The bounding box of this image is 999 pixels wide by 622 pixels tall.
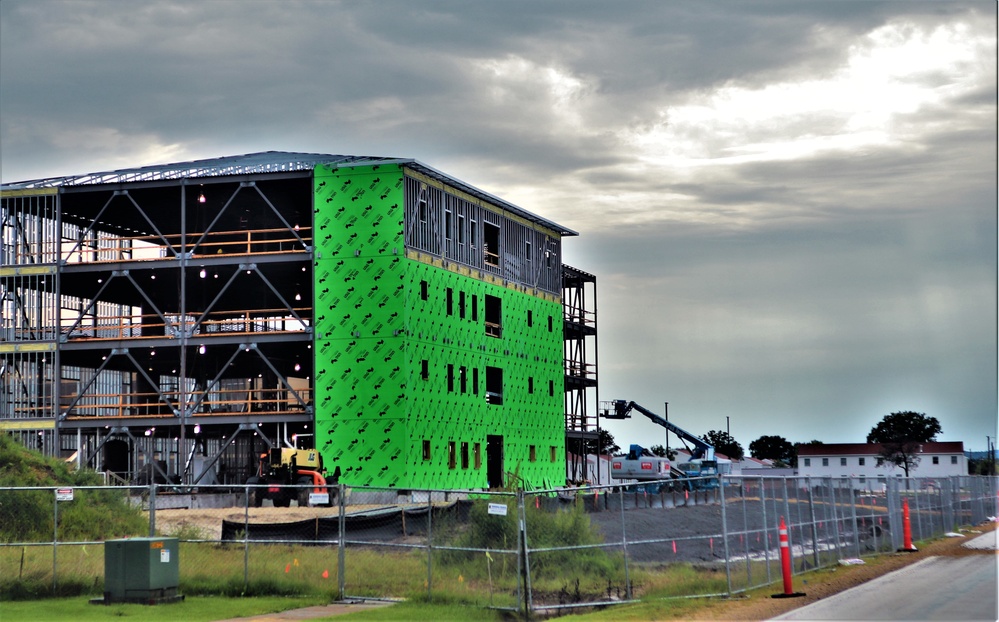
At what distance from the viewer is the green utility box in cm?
2228

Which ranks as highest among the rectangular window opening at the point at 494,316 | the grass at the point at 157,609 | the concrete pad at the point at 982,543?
the rectangular window opening at the point at 494,316

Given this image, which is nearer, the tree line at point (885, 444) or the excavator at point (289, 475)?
the excavator at point (289, 475)

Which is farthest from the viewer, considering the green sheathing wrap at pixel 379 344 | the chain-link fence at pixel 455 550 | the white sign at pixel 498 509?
the green sheathing wrap at pixel 379 344

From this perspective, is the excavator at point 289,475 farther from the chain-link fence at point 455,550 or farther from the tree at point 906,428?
the tree at point 906,428

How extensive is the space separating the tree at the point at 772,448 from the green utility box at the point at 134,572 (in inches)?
6925

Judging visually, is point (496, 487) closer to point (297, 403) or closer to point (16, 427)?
point (297, 403)

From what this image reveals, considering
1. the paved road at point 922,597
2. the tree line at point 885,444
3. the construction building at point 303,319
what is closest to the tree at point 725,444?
the tree line at point 885,444

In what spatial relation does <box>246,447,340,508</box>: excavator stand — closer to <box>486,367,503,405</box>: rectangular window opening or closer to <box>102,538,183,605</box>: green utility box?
<box>486,367,503,405</box>: rectangular window opening

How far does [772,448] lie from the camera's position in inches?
7692

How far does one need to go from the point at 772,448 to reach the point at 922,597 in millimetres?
179010

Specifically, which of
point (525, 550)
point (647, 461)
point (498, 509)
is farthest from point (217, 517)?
point (647, 461)

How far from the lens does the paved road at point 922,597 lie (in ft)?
61.1

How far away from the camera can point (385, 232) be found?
52875 millimetres

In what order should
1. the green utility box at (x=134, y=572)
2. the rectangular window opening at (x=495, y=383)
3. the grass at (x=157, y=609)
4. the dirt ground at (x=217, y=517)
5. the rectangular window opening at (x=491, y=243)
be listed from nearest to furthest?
the grass at (x=157, y=609) < the green utility box at (x=134, y=572) < the dirt ground at (x=217, y=517) < the rectangular window opening at (x=495, y=383) < the rectangular window opening at (x=491, y=243)
